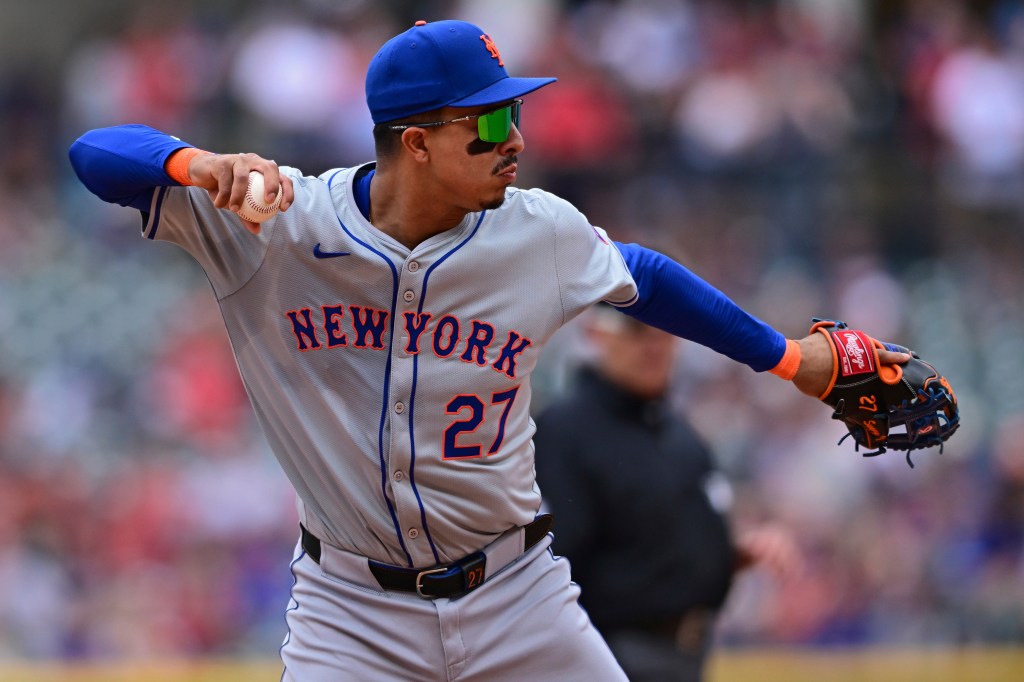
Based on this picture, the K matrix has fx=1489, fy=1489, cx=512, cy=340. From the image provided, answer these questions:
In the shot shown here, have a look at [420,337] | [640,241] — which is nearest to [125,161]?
[420,337]

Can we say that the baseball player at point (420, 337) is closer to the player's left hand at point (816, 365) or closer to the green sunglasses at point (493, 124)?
the green sunglasses at point (493, 124)

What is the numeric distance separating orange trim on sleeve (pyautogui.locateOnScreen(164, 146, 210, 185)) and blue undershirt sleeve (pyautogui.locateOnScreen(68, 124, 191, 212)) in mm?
15

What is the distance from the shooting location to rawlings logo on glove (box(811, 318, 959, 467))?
3.56 metres

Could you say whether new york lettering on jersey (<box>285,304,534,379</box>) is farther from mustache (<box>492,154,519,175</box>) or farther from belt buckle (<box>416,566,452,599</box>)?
belt buckle (<box>416,566,452,599</box>)

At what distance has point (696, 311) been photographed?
3.46 meters

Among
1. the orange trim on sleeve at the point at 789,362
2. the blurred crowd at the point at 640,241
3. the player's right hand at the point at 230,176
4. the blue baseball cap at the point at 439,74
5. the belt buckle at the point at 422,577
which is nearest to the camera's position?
the player's right hand at the point at 230,176

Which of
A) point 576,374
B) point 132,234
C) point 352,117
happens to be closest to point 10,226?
point 132,234

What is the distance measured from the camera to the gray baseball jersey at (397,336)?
3.29 meters

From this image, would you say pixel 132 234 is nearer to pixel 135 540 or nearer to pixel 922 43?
pixel 135 540

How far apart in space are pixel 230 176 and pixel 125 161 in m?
0.32

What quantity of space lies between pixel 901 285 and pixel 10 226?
6.42 metres

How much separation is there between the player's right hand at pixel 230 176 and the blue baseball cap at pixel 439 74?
0.40 meters

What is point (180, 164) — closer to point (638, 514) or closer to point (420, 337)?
point (420, 337)

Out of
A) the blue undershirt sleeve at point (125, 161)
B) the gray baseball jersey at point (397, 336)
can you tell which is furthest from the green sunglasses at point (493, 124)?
the blue undershirt sleeve at point (125, 161)
